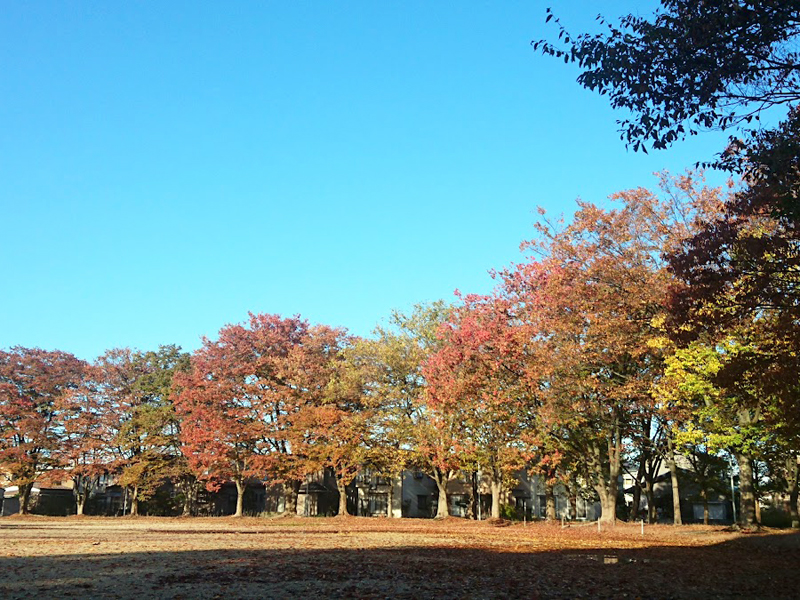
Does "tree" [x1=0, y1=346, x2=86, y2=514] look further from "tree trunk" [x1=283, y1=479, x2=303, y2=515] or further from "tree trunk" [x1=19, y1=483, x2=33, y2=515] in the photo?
"tree trunk" [x1=283, y1=479, x2=303, y2=515]

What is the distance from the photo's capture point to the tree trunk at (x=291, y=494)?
4828 centimetres

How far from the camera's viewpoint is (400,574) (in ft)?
38.5

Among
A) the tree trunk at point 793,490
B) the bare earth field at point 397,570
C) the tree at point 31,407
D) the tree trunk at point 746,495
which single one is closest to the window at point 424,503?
the tree at point 31,407

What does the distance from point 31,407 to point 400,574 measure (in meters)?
48.3

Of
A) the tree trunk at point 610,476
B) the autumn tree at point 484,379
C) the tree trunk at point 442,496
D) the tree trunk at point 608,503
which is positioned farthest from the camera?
the tree trunk at point 442,496

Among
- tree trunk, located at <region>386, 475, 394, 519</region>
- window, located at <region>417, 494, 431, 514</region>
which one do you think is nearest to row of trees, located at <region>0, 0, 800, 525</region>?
tree trunk, located at <region>386, 475, 394, 519</region>

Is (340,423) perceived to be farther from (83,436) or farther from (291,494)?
(83,436)

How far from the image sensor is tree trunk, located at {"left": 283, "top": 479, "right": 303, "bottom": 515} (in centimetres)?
4828

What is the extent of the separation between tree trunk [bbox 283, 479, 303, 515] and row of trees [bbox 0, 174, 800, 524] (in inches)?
38.8

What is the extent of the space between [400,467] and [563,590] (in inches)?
1294

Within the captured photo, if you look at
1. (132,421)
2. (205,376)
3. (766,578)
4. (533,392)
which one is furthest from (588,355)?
(132,421)

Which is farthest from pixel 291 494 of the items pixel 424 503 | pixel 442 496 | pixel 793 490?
pixel 793 490

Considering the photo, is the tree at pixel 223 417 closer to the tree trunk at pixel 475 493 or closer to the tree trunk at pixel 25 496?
the tree trunk at pixel 25 496

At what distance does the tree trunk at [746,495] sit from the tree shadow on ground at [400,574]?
732 centimetres
